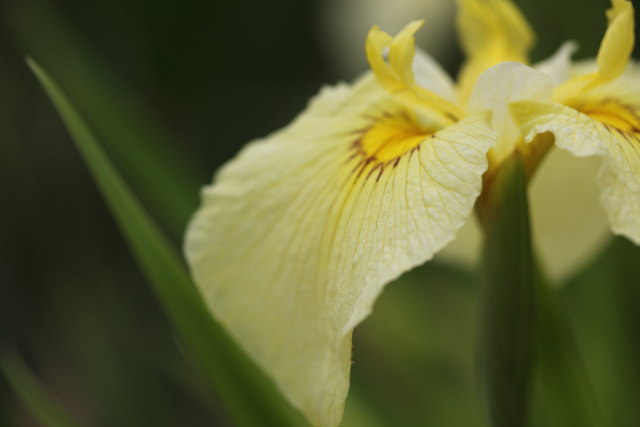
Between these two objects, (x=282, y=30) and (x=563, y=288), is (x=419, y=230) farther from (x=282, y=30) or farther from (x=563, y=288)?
(x=282, y=30)

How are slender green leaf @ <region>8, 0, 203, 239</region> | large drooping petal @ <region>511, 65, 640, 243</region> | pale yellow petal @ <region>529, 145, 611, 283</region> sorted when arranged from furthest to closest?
slender green leaf @ <region>8, 0, 203, 239</region> → pale yellow petal @ <region>529, 145, 611, 283</region> → large drooping petal @ <region>511, 65, 640, 243</region>

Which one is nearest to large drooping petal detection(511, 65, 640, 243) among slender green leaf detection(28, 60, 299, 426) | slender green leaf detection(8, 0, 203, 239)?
slender green leaf detection(28, 60, 299, 426)

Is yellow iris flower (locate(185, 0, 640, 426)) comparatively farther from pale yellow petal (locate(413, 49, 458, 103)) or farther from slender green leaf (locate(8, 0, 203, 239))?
slender green leaf (locate(8, 0, 203, 239))

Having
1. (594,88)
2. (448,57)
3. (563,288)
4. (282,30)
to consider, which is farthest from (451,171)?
(282,30)

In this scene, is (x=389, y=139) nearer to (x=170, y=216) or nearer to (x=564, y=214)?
(x=564, y=214)

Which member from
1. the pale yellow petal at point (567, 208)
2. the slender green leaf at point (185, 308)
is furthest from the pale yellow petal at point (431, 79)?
the slender green leaf at point (185, 308)

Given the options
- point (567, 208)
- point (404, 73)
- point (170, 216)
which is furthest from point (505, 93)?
point (170, 216)
